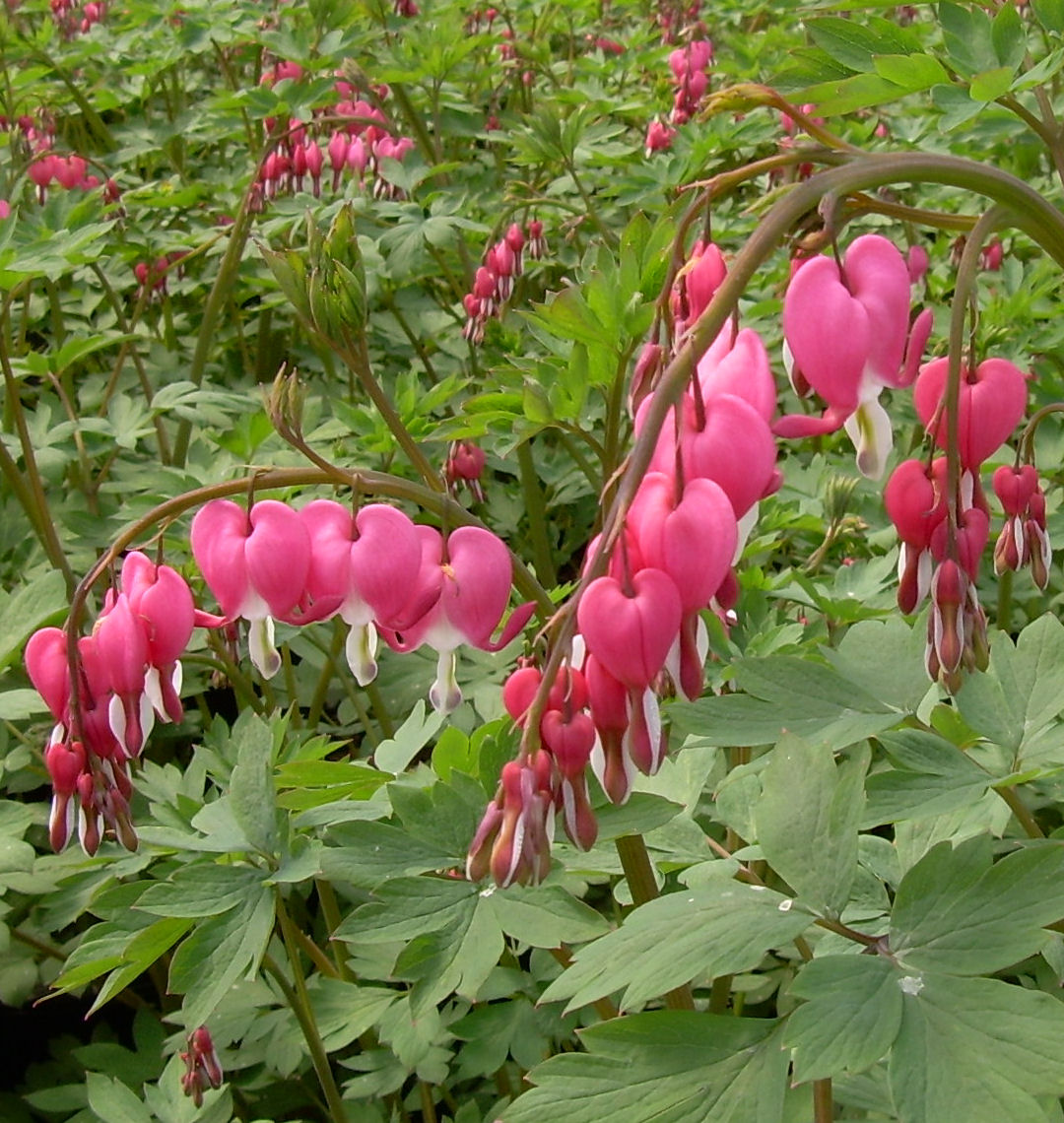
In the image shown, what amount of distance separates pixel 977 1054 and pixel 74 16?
6256 mm

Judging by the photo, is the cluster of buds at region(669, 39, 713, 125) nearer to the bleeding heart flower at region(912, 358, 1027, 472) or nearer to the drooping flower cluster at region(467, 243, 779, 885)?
the bleeding heart flower at region(912, 358, 1027, 472)

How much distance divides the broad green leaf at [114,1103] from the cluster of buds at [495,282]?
1.79m

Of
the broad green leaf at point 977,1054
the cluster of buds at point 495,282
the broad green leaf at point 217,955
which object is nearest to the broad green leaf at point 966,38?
the broad green leaf at point 977,1054

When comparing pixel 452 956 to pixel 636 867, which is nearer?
pixel 452 956

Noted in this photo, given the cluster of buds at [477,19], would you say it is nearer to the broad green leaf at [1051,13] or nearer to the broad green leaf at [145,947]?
the broad green leaf at [1051,13]

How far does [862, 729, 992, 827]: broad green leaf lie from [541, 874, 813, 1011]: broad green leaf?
19cm

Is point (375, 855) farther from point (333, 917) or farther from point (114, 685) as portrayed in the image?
point (333, 917)

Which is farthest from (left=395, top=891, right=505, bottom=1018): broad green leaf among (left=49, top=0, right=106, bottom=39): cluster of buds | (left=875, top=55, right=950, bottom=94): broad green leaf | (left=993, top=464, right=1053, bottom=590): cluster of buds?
(left=49, top=0, right=106, bottom=39): cluster of buds

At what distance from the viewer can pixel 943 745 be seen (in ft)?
3.93

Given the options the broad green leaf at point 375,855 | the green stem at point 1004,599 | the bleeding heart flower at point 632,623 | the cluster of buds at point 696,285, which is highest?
the cluster of buds at point 696,285

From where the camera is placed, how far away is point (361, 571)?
115cm

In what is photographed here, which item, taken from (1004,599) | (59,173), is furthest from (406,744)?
(59,173)

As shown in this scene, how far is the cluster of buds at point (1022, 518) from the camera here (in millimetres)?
1314

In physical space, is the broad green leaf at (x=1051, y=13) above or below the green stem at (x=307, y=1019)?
above
